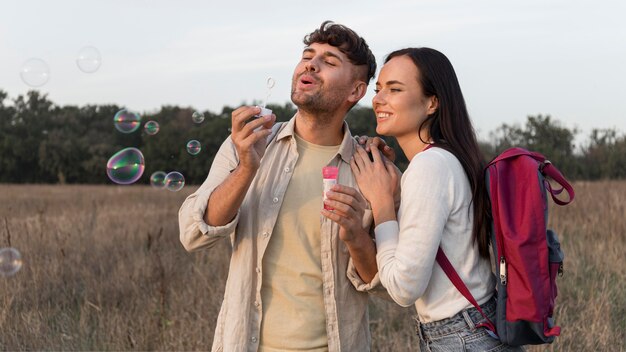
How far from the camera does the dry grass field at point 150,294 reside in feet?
15.6

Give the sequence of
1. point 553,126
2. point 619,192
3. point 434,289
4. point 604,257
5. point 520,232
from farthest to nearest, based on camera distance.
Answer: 1. point 553,126
2. point 619,192
3. point 604,257
4. point 434,289
5. point 520,232

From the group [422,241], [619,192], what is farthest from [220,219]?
[619,192]

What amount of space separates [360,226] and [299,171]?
507mm

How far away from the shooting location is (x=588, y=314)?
4.98m

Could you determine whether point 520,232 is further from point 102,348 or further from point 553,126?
point 553,126

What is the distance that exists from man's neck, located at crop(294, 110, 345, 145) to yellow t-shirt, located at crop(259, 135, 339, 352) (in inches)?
8.9

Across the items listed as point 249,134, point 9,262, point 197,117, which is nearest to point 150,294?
point 9,262

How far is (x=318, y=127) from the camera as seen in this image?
9.28ft

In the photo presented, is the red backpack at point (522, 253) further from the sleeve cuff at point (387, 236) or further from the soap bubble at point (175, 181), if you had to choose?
the soap bubble at point (175, 181)

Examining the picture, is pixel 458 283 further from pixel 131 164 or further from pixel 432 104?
pixel 131 164

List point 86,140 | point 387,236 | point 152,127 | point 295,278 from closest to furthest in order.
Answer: point 387,236, point 295,278, point 152,127, point 86,140

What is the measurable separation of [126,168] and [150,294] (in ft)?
3.75

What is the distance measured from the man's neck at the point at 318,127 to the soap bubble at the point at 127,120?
3.45 meters

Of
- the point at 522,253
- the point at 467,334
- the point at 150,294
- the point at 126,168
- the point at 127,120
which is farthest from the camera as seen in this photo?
the point at 127,120
